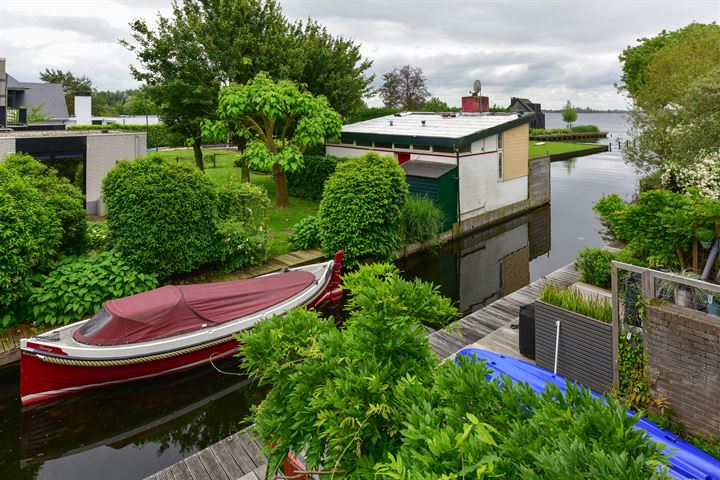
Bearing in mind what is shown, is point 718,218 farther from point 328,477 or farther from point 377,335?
point 328,477

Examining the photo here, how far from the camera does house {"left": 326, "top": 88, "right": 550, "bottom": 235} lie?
20.7 m

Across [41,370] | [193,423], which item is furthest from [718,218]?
[41,370]

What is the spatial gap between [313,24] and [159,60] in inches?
345

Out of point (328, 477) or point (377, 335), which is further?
point (377, 335)

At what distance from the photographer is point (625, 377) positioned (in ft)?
19.7

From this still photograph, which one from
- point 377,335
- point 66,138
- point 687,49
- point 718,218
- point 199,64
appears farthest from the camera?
point 687,49

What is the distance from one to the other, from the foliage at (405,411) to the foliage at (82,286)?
8.64 m

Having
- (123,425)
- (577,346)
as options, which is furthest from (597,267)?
(123,425)

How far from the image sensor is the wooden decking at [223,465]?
6.45 metres

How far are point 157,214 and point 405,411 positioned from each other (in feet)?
34.6

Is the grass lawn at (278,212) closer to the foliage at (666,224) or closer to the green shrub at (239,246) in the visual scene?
the green shrub at (239,246)

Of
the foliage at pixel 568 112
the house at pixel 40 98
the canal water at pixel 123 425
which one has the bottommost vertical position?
the canal water at pixel 123 425

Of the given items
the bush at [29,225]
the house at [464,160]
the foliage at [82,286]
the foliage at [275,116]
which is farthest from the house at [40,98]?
the foliage at [82,286]

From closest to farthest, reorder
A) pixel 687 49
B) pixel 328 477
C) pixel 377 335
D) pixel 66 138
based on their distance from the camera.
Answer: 1. pixel 328 477
2. pixel 377 335
3. pixel 66 138
4. pixel 687 49
